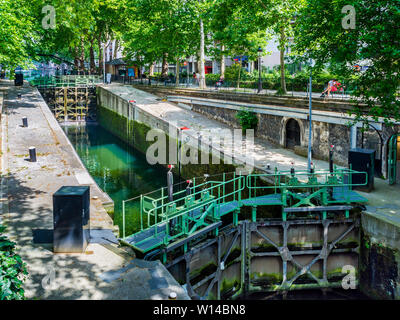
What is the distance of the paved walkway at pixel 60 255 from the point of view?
8.22 metres

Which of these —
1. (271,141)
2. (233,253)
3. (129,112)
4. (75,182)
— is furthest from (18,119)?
(233,253)

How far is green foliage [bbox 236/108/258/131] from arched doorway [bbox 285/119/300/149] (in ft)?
9.57

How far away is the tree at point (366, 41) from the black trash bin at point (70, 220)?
10122 mm

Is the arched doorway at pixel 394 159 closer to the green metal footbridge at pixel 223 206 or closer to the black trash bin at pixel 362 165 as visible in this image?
the black trash bin at pixel 362 165

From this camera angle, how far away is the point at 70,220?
374 inches

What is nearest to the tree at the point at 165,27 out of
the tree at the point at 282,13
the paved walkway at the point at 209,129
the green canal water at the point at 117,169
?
the paved walkway at the point at 209,129

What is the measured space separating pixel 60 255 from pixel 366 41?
11848mm

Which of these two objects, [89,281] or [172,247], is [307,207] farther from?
[89,281]

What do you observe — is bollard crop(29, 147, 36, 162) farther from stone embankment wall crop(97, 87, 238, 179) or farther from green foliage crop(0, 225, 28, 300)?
green foliage crop(0, 225, 28, 300)

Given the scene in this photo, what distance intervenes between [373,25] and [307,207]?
6.65m

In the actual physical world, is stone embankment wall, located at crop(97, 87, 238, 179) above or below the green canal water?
above

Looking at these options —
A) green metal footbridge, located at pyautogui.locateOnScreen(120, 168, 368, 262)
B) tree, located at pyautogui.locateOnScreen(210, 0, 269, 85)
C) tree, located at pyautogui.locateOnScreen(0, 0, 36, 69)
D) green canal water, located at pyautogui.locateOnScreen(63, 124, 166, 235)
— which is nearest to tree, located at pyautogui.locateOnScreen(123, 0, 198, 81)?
tree, located at pyautogui.locateOnScreen(210, 0, 269, 85)

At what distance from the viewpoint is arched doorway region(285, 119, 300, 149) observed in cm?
2230

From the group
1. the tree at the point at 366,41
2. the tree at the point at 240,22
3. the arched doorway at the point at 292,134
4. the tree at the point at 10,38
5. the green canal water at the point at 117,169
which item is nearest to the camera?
the tree at the point at 366,41
